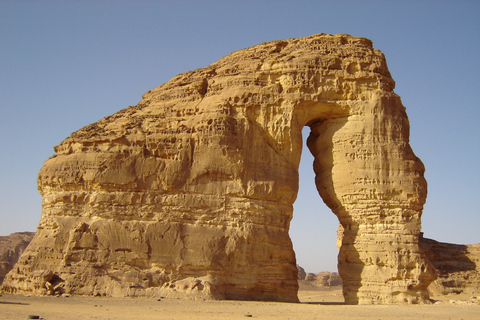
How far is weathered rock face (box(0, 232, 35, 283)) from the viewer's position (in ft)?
130

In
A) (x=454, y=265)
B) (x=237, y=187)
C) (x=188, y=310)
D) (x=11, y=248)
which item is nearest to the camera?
(x=188, y=310)

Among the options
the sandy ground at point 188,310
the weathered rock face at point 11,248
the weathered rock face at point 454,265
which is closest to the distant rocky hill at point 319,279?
the weathered rock face at point 454,265

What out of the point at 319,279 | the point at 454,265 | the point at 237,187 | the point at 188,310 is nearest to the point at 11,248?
the point at 237,187

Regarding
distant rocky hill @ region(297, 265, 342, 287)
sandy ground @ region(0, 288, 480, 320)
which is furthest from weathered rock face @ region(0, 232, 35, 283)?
distant rocky hill @ region(297, 265, 342, 287)

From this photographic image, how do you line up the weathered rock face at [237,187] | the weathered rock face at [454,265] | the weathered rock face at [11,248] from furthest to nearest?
the weathered rock face at [11,248], the weathered rock face at [454,265], the weathered rock face at [237,187]

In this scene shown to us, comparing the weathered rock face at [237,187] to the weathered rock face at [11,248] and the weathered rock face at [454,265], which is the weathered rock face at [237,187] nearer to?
the weathered rock face at [454,265]

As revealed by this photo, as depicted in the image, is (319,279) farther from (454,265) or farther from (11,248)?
(11,248)

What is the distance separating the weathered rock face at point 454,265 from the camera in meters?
33.3

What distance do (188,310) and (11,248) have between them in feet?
109

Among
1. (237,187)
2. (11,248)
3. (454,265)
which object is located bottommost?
(454,265)

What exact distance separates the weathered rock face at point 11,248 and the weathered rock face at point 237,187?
20.2 m

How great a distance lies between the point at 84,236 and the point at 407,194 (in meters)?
13.3

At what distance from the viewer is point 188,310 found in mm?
16312

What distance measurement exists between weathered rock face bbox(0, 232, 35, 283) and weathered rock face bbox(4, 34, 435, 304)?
795 inches
